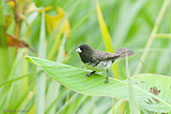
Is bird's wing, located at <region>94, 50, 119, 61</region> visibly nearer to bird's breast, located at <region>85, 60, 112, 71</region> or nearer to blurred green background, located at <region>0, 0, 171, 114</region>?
bird's breast, located at <region>85, 60, 112, 71</region>

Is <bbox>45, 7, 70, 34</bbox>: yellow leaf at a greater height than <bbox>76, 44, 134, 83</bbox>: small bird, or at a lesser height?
greater

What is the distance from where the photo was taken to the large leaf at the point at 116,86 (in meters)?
1.66

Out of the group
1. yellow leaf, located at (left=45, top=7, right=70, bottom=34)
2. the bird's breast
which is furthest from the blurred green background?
the bird's breast

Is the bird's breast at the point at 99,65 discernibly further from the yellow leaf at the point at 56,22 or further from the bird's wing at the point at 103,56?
the yellow leaf at the point at 56,22

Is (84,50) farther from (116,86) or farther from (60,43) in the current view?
(60,43)

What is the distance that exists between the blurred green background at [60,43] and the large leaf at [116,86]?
0.09 metres

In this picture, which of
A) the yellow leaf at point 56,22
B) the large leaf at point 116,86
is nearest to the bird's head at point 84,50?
the large leaf at point 116,86

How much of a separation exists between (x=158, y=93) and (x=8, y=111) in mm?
1007

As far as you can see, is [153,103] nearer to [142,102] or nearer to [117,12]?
[142,102]

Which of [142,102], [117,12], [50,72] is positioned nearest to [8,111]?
[50,72]

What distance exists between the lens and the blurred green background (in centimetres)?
230

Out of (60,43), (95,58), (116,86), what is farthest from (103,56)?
(60,43)

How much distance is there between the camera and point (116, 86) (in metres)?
1.79

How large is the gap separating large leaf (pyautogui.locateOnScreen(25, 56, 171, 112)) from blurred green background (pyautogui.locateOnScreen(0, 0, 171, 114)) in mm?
90
